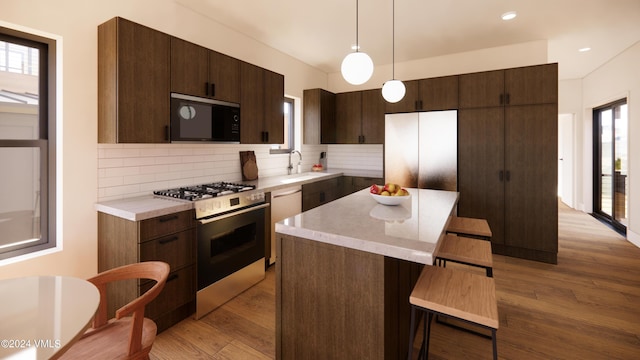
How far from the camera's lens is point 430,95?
423 centimetres

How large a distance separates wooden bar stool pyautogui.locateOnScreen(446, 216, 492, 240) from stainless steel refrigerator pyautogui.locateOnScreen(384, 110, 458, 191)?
1.48m

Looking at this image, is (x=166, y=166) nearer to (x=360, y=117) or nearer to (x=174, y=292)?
(x=174, y=292)

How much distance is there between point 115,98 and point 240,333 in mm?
1990

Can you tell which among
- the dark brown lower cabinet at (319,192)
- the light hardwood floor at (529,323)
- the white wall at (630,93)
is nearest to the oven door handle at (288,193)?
the dark brown lower cabinet at (319,192)

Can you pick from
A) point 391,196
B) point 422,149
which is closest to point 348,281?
point 391,196

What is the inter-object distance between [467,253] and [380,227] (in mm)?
781

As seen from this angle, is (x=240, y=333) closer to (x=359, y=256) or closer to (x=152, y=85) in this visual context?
(x=359, y=256)

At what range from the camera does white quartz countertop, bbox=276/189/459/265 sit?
4.56ft

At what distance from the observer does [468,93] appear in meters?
3.99

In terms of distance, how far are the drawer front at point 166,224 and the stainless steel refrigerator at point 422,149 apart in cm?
303

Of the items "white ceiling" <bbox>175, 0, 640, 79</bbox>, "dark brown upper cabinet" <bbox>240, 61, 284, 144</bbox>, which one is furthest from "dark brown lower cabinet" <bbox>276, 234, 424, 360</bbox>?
"white ceiling" <bbox>175, 0, 640, 79</bbox>

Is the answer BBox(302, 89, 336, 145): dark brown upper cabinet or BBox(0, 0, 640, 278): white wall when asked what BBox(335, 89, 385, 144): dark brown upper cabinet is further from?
BBox(0, 0, 640, 278): white wall

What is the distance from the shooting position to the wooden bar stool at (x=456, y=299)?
53.8 inches

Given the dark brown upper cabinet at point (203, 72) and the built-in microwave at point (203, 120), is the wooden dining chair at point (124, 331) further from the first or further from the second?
the dark brown upper cabinet at point (203, 72)
